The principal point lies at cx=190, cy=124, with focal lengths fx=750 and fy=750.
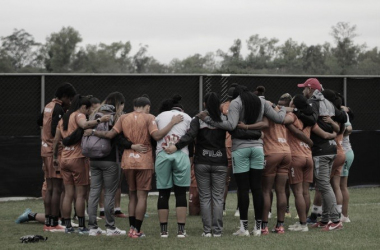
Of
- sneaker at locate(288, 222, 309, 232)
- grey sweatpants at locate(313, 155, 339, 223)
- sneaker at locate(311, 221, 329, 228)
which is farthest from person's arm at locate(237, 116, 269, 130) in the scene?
sneaker at locate(311, 221, 329, 228)

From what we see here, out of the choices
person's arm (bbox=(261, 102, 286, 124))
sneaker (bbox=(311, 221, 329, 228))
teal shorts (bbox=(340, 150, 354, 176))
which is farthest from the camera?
teal shorts (bbox=(340, 150, 354, 176))

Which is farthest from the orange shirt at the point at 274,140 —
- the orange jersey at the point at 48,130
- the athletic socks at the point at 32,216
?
the athletic socks at the point at 32,216

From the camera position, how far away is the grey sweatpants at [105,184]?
398 inches

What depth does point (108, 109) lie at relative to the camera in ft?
33.5

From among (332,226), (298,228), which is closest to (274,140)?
(298,228)

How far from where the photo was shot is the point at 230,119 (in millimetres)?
9859

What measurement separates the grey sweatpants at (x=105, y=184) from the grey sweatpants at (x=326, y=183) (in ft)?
9.19

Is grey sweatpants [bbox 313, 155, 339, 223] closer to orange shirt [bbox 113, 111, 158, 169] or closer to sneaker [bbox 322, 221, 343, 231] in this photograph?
sneaker [bbox 322, 221, 343, 231]

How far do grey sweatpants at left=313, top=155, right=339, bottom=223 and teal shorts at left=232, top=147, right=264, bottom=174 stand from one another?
106cm

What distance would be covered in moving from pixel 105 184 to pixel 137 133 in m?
0.87

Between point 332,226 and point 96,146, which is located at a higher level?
point 96,146

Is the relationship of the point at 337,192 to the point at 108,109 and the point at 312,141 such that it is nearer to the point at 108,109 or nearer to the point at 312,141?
the point at 312,141

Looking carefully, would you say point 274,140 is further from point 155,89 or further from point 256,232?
point 155,89

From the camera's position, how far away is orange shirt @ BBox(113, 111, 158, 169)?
9852 mm
